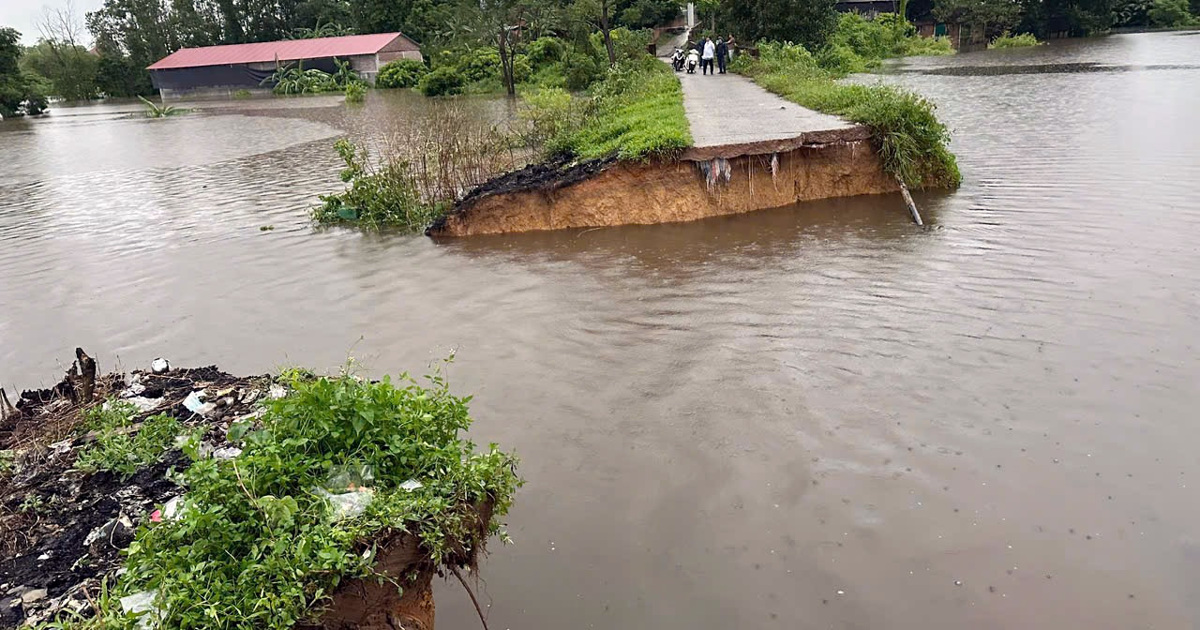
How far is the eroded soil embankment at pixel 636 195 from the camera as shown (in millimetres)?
10797

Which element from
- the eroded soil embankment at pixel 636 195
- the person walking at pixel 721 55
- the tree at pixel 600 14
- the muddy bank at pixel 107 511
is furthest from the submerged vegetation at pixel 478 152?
the tree at pixel 600 14

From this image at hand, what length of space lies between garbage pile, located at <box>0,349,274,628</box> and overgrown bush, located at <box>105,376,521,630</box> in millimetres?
299

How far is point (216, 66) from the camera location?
5494cm

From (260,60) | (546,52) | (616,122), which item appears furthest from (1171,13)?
(260,60)

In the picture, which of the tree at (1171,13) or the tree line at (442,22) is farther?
the tree at (1171,13)

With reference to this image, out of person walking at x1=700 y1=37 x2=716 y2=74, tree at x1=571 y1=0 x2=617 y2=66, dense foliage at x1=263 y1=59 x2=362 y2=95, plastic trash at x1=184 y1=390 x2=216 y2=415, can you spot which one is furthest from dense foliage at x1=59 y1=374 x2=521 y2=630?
dense foliage at x1=263 y1=59 x2=362 y2=95

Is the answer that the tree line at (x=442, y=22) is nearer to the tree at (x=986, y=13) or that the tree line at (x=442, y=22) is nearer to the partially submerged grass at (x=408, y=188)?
the tree at (x=986, y=13)

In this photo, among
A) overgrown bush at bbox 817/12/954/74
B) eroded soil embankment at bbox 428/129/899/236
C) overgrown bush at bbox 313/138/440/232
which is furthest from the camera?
overgrown bush at bbox 817/12/954/74

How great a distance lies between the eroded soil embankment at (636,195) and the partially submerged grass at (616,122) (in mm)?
316

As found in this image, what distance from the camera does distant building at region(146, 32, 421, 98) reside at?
51656 millimetres

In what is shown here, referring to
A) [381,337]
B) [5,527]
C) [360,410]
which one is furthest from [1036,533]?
[381,337]

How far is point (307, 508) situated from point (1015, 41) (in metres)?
52.8

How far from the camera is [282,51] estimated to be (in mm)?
54281

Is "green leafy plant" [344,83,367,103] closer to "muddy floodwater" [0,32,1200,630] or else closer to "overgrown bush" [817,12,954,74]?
"overgrown bush" [817,12,954,74]
